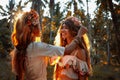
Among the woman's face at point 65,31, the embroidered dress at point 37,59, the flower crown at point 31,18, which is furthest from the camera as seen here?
the woman's face at point 65,31

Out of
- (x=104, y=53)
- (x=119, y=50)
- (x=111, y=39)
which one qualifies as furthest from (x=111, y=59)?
(x=119, y=50)

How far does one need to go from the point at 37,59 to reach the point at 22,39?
296 millimetres

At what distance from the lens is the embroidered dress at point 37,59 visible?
4.11 metres

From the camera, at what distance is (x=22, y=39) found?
13.6 ft

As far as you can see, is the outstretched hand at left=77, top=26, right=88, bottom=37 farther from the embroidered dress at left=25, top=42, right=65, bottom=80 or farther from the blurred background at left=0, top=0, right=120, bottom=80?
the blurred background at left=0, top=0, right=120, bottom=80

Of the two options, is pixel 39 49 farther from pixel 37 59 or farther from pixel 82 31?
pixel 82 31

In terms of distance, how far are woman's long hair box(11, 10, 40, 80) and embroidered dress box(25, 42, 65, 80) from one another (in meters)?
0.06

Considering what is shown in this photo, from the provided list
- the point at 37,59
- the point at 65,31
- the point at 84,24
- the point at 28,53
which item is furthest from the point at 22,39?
the point at 84,24

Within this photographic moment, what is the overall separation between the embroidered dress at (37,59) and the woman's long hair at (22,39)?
0.06 metres

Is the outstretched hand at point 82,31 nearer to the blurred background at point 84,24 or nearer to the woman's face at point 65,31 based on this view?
the woman's face at point 65,31

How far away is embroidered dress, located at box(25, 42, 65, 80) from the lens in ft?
13.5

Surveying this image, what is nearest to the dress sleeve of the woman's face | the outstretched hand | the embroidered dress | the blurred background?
the embroidered dress

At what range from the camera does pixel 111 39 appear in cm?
5734

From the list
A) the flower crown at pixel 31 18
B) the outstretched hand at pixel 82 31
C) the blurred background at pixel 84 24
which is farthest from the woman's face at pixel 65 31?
the blurred background at pixel 84 24
